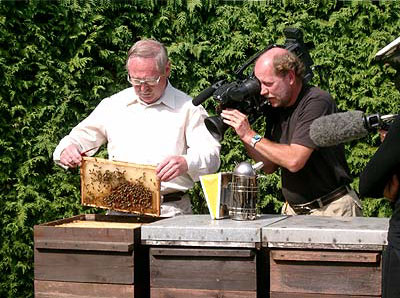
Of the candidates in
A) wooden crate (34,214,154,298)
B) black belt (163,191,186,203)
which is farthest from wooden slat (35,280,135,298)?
black belt (163,191,186,203)

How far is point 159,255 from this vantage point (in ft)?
11.9

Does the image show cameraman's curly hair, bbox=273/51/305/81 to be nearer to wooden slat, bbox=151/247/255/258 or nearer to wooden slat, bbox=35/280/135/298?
wooden slat, bbox=151/247/255/258

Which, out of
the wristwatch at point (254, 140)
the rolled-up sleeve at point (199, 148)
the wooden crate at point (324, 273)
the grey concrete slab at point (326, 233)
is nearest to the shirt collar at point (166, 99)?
the rolled-up sleeve at point (199, 148)

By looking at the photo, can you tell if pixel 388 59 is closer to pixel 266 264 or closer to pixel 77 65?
pixel 266 264

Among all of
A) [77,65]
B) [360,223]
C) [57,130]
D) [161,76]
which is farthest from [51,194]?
[360,223]

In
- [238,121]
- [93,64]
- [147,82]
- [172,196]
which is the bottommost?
[172,196]

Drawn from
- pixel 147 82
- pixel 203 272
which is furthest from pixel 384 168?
pixel 147 82

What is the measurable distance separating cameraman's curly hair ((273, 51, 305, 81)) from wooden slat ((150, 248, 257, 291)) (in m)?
1.29

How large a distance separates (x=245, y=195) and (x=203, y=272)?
20.6 inches

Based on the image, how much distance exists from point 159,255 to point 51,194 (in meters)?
2.82

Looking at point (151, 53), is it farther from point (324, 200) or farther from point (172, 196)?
point (324, 200)

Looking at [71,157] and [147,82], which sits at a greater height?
[147,82]

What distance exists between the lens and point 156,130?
450 centimetres

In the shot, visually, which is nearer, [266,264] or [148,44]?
[266,264]
